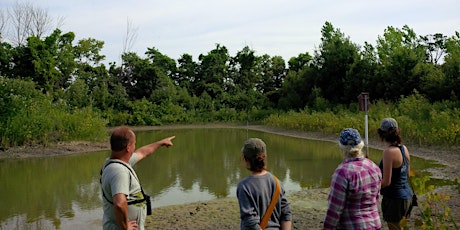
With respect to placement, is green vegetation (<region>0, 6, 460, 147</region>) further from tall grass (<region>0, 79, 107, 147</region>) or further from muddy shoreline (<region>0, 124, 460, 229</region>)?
muddy shoreline (<region>0, 124, 460, 229</region>)

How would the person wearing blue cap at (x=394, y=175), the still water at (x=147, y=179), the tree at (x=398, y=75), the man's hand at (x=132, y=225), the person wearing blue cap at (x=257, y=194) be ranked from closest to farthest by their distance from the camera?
the person wearing blue cap at (x=257, y=194) → the man's hand at (x=132, y=225) → the person wearing blue cap at (x=394, y=175) → the still water at (x=147, y=179) → the tree at (x=398, y=75)

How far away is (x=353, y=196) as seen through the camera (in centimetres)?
283

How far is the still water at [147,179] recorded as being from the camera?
318 inches

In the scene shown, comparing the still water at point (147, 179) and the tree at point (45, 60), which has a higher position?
the tree at point (45, 60)

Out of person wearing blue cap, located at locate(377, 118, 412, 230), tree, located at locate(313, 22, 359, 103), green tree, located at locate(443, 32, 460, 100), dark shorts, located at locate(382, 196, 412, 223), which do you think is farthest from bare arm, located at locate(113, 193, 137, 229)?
tree, located at locate(313, 22, 359, 103)

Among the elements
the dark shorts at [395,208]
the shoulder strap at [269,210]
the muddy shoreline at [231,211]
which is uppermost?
the shoulder strap at [269,210]

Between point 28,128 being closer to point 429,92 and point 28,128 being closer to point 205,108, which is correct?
point 429,92

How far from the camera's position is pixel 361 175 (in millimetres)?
2826

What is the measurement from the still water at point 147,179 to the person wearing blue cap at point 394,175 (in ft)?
12.2

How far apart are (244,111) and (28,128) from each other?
73.8 ft

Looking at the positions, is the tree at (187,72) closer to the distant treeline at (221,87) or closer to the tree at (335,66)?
the distant treeline at (221,87)

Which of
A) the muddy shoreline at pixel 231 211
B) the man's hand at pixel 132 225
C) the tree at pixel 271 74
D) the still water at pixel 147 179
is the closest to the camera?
the man's hand at pixel 132 225

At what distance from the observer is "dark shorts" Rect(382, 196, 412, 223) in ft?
12.1

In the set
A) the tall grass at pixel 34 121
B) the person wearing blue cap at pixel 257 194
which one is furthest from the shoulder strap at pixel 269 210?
the tall grass at pixel 34 121
